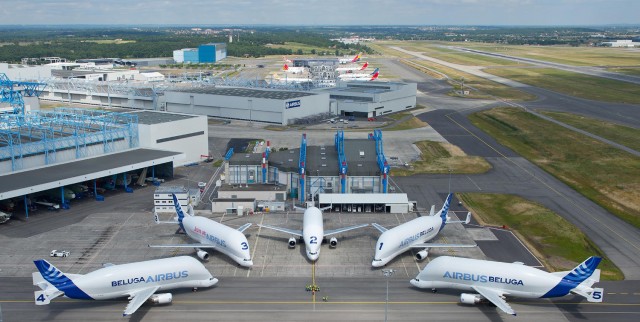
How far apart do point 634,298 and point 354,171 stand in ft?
130

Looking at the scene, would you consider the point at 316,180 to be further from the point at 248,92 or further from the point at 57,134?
the point at 248,92

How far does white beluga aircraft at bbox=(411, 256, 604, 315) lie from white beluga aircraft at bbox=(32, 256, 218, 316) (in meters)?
22.5

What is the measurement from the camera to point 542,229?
69750mm

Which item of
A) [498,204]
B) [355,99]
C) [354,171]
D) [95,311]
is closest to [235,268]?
[95,311]

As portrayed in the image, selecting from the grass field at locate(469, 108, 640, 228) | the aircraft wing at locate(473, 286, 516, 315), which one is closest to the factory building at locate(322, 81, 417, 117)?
the grass field at locate(469, 108, 640, 228)

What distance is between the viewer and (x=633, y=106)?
172875 mm

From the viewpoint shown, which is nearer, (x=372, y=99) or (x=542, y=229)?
(x=542, y=229)

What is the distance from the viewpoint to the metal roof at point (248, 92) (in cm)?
15425

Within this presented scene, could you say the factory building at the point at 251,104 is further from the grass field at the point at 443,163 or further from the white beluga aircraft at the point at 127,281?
the white beluga aircraft at the point at 127,281

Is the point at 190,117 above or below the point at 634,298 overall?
above

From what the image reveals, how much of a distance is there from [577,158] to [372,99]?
2628 inches

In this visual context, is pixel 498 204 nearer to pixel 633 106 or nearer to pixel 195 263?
pixel 195 263

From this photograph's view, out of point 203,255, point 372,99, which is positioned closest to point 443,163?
point 203,255

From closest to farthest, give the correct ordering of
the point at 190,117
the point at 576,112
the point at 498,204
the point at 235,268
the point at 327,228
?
the point at 235,268, the point at 327,228, the point at 498,204, the point at 190,117, the point at 576,112
